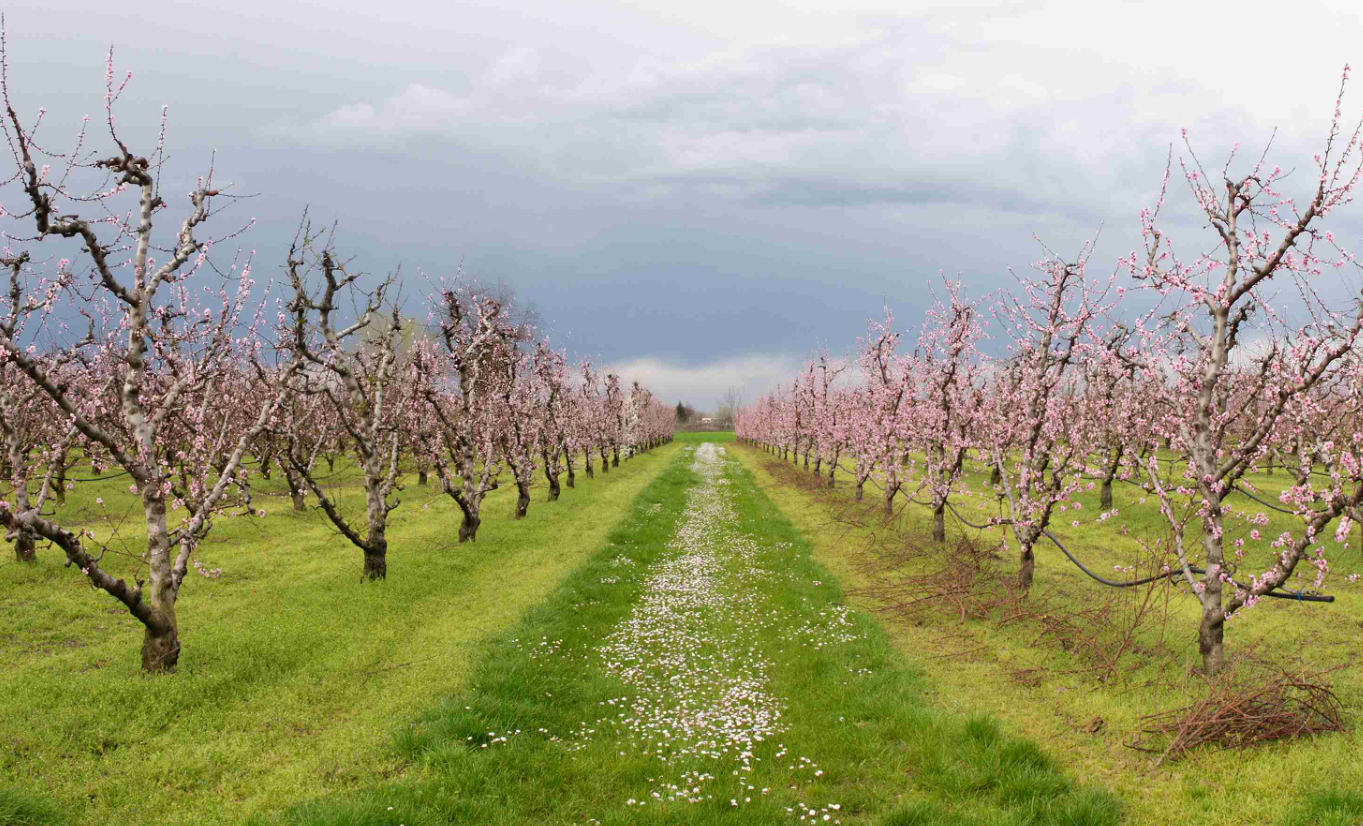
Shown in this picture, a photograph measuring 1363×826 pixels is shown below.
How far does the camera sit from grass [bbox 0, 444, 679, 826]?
8.38m

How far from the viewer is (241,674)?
11.6 m

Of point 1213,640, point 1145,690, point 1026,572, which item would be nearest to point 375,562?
point 1026,572

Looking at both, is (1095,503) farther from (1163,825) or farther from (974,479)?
(1163,825)

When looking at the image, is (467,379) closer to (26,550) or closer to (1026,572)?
(26,550)

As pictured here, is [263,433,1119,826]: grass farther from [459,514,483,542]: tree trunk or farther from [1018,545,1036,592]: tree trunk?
[459,514,483,542]: tree trunk

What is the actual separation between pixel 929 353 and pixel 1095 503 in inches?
489

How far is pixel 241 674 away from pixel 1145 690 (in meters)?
15.4

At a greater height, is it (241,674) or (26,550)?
(26,550)

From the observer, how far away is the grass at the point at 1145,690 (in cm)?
782

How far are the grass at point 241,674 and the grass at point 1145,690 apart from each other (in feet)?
29.9

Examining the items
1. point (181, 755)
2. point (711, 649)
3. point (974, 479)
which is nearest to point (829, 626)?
point (711, 649)

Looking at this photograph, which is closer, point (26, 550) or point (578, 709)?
point (578, 709)

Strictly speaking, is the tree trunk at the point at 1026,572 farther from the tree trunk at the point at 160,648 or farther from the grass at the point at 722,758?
the tree trunk at the point at 160,648

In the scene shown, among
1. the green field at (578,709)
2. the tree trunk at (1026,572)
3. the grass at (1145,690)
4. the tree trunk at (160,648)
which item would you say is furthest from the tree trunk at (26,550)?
the tree trunk at (1026,572)
